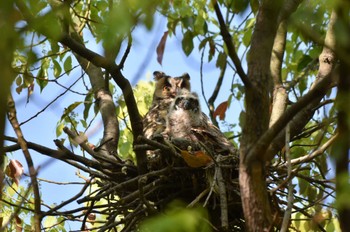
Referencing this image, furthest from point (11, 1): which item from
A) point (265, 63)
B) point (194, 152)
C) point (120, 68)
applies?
point (194, 152)

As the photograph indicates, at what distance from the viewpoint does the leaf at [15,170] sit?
4531 mm

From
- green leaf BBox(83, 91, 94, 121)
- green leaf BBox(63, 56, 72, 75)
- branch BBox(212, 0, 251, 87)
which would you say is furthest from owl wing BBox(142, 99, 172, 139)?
branch BBox(212, 0, 251, 87)

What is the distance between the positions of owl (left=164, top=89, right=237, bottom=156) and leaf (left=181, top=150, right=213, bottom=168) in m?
0.36

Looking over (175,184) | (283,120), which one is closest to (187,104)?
(175,184)

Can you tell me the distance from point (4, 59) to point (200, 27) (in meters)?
4.19

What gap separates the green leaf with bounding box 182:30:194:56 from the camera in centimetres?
516

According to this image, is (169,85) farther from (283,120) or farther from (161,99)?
(283,120)

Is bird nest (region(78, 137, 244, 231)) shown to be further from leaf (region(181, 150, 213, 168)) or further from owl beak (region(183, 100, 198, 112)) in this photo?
owl beak (region(183, 100, 198, 112))

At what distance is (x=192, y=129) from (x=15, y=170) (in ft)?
4.36

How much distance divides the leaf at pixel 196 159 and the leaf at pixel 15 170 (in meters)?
1.28

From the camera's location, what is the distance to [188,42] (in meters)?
5.20

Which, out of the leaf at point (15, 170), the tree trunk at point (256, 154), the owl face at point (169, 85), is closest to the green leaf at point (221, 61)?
the owl face at point (169, 85)

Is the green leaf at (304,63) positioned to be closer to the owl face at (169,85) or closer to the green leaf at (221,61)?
the green leaf at (221,61)

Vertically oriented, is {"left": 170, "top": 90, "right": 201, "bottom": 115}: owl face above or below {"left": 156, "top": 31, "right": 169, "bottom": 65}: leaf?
below
